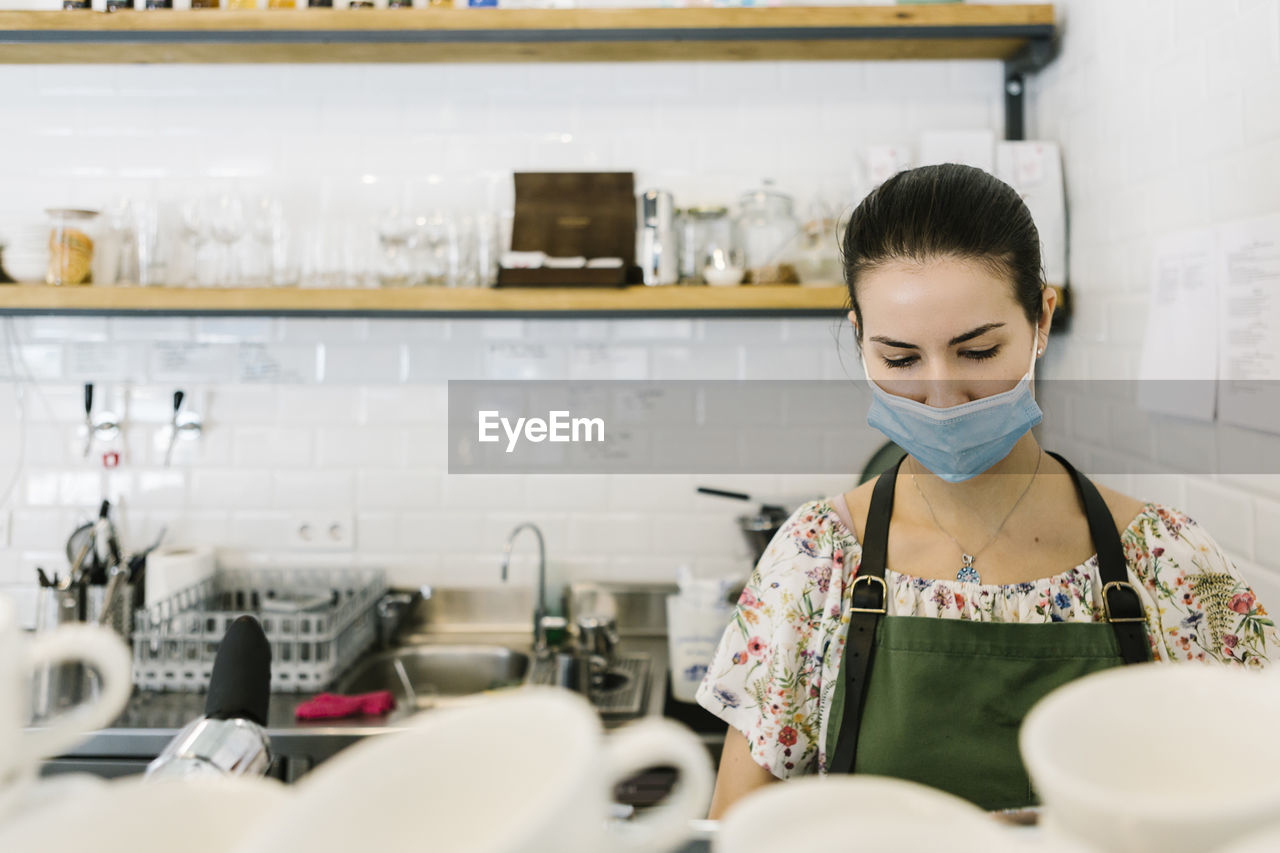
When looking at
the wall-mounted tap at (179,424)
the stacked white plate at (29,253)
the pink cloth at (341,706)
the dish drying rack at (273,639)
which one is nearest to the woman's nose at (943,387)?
the pink cloth at (341,706)

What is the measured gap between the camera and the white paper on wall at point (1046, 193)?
7.18 ft

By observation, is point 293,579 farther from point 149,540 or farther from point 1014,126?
point 1014,126

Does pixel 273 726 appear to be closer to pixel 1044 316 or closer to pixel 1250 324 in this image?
pixel 1044 316

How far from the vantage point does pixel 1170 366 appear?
5.49 feet

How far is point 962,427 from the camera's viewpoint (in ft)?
3.84

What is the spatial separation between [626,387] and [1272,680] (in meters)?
2.12

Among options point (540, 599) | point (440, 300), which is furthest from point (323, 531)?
point (440, 300)

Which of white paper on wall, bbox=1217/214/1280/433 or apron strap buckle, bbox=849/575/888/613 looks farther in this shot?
white paper on wall, bbox=1217/214/1280/433

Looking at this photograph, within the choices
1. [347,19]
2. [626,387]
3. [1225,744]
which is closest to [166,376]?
[347,19]

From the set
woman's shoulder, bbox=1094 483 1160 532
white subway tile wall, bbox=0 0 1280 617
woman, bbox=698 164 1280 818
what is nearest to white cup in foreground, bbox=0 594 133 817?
woman, bbox=698 164 1280 818

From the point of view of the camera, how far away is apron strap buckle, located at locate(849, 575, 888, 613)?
47.6 inches

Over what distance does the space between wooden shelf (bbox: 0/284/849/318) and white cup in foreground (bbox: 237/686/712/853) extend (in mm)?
1829

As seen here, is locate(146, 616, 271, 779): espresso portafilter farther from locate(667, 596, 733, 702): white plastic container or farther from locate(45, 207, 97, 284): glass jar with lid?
locate(45, 207, 97, 284): glass jar with lid

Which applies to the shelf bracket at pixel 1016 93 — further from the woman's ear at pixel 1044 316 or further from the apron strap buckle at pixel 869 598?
the apron strap buckle at pixel 869 598
